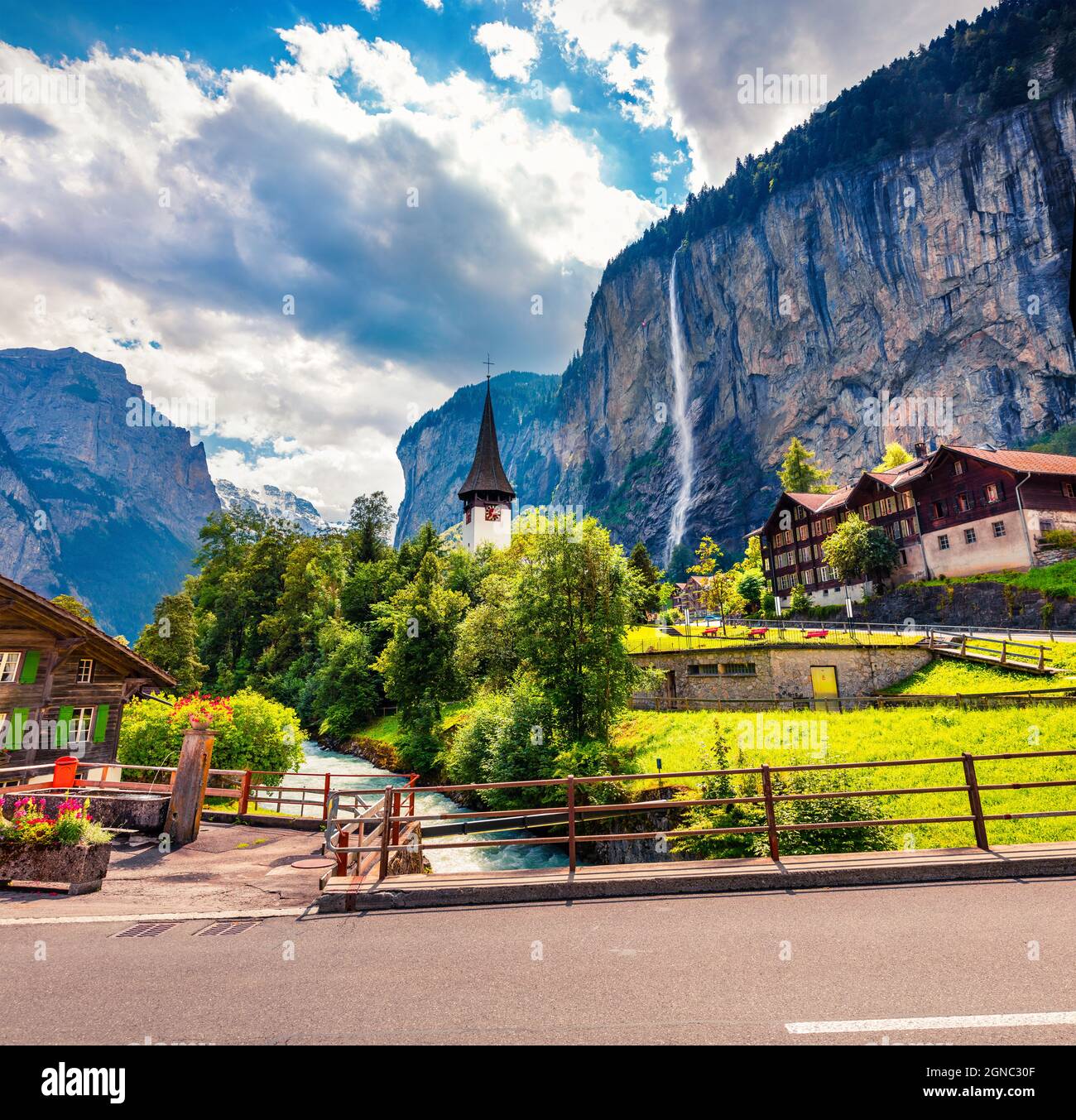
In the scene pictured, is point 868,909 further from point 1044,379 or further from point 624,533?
point 624,533

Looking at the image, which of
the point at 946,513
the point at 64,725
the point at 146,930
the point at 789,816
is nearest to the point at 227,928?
the point at 146,930

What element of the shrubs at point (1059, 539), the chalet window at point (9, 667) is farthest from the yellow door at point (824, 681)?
the chalet window at point (9, 667)

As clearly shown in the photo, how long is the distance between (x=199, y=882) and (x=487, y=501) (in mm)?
69324

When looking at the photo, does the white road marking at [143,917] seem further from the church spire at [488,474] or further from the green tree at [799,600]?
the church spire at [488,474]

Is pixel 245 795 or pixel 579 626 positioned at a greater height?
pixel 579 626

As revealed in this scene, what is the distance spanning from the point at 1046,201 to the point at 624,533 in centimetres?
9839

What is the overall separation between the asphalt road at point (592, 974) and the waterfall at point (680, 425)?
133091 millimetres

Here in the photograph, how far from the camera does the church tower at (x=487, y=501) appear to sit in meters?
77.5

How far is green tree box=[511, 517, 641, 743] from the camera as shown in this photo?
88.2 ft

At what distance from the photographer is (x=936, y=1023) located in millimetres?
4352

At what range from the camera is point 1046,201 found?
8688 centimetres

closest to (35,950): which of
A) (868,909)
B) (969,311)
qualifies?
(868,909)

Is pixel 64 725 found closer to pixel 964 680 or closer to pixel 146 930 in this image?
pixel 146 930

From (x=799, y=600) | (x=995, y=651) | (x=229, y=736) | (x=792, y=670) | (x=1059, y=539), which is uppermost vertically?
(x=1059, y=539)
